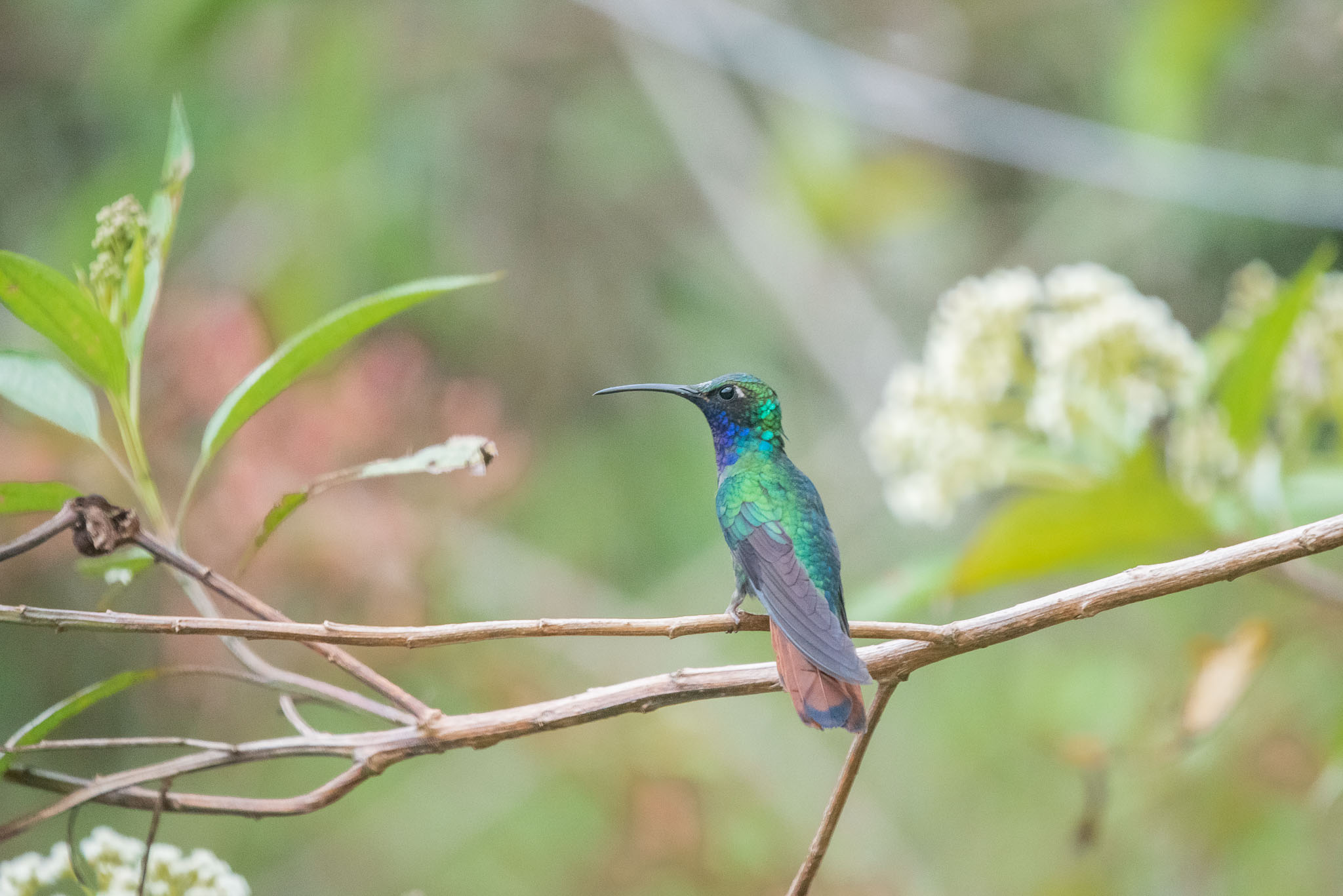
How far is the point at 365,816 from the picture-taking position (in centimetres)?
351

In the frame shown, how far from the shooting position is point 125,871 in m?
0.94

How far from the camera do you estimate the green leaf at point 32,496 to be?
0.89 metres

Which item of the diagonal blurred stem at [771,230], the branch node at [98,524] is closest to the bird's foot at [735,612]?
the branch node at [98,524]

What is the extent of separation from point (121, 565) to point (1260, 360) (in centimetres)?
136

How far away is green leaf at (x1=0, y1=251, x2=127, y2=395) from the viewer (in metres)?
0.85

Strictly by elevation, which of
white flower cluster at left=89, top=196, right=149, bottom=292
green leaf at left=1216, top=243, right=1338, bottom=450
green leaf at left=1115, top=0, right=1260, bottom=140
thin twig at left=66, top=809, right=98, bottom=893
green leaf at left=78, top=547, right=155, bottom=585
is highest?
green leaf at left=1115, top=0, right=1260, bottom=140

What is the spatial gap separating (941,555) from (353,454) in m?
1.34

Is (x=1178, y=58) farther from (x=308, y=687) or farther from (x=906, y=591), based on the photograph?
(x=308, y=687)

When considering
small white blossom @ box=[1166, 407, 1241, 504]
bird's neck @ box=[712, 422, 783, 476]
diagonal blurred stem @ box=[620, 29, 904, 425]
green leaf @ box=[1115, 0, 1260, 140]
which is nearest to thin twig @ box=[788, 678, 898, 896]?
bird's neck @ box=[712, 422, 783, 476]

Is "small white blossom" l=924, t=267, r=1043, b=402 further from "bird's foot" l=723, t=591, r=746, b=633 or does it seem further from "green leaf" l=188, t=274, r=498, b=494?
"green leaf" l=188, t=274, r=498, b=494

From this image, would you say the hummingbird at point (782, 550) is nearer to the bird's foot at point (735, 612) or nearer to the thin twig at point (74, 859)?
the bird's foot at point (735, 612)

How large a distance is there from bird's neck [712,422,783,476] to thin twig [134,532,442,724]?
47 centimetres

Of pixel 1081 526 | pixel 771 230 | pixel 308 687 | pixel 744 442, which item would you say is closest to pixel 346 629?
pixel 308 687

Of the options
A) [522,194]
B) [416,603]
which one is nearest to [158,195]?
[416,603]
